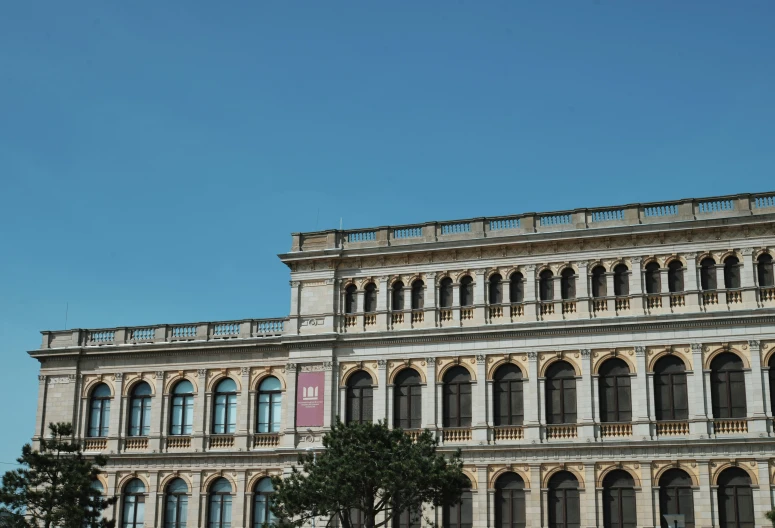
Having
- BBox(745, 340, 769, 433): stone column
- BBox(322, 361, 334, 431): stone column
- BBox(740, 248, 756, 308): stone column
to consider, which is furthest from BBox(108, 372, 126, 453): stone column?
BBox(740, 248, 756, 308): stone column

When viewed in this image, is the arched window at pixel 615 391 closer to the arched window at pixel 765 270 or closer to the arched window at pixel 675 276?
the arched window at pixel 675 276

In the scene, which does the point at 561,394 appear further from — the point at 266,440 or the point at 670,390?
the point at 266,440

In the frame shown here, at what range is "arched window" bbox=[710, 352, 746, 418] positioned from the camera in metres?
47.0

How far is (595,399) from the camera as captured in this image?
4878 cm

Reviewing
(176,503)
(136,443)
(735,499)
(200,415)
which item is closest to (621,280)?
(735,499)

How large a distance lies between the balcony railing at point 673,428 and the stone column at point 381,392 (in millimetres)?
12423

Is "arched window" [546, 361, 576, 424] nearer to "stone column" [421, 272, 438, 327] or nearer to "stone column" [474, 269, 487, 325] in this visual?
"stone column" [474, 269, 487, 325]

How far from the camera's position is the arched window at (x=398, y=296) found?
53062 mm

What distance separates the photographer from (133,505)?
5559cm

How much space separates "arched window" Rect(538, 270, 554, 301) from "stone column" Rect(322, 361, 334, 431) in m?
10.3

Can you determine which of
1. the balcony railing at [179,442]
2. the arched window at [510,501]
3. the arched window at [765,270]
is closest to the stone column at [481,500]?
the arched window at [510,501]

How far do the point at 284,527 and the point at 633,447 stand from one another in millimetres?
15854

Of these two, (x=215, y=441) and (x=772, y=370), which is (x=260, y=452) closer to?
(x=215, y=441)

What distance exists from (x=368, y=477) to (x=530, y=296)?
44.5 ft
